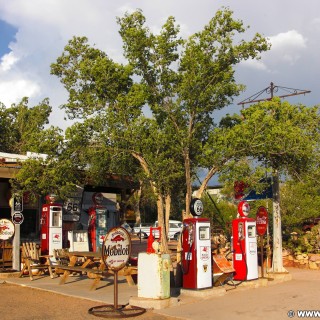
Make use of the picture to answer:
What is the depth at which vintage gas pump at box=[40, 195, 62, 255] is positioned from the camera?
15.1 meters

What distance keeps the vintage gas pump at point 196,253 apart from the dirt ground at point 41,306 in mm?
1714

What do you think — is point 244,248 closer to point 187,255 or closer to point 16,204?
point 187,255

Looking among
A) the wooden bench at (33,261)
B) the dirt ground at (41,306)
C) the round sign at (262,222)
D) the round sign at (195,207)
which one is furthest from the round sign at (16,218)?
the round sign at (262,222)

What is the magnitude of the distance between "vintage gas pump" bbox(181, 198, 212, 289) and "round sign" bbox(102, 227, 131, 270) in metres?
1.93

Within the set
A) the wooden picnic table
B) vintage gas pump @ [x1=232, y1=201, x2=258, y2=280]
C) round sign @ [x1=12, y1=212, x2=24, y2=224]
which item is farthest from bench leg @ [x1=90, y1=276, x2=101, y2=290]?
round sign @ [x1=12, y1=212, x2=24, y2=224]

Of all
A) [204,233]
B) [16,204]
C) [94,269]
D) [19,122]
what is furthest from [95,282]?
[19,122]

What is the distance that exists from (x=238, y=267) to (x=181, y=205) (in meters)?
41.1

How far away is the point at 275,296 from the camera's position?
10.9 metres

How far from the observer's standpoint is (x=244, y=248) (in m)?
12.2

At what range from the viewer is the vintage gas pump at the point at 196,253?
34.9 feet

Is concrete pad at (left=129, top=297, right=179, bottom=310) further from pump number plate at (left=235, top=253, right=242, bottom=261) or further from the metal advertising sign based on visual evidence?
the metal advertising sign

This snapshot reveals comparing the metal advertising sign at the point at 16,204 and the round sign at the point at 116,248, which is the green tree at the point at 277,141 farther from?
the metal advertising sign at the point at 16,204

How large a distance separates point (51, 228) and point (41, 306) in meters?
5.54

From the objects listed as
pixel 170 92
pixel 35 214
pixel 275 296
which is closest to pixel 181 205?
pixel 35 214
